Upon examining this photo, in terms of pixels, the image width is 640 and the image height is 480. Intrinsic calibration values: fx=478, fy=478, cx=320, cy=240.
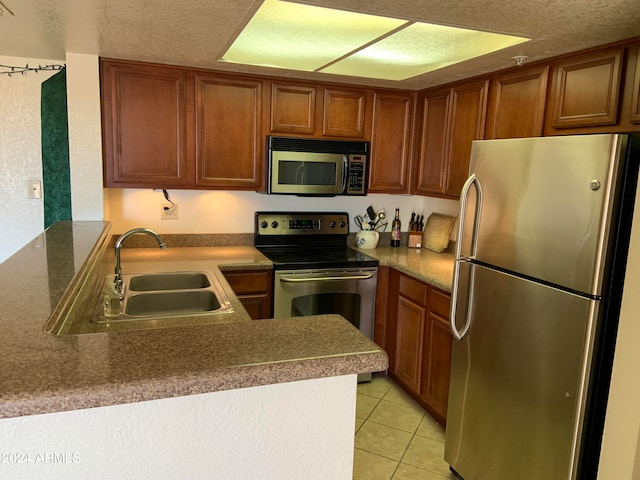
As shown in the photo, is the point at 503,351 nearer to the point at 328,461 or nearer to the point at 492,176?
the point at 492,176

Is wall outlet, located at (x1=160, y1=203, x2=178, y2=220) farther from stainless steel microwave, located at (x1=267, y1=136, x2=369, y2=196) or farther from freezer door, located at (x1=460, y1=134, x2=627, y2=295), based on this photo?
freezer door, located at (x1=460, y1=134, x2=627, y2=295)

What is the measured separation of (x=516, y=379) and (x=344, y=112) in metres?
2.06

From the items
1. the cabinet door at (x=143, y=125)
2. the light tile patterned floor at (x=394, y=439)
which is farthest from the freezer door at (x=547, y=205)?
the cabinet door at (x=143, y=125)

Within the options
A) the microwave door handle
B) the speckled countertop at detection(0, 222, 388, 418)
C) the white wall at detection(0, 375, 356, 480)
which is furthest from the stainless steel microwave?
the white wall at detection(0, 375, 356, 480)

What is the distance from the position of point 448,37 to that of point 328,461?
197cm

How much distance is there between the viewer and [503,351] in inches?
79.6

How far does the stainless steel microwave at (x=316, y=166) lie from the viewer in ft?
10.2

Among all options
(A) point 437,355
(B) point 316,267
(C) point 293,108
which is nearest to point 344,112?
(C) point 293,108

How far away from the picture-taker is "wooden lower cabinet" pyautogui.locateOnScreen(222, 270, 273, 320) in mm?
2922

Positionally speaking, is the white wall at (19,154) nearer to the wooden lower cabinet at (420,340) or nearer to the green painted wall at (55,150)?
the green painted wall at (55,150)

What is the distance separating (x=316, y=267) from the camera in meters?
3.05

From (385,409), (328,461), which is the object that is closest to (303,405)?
(328,461)

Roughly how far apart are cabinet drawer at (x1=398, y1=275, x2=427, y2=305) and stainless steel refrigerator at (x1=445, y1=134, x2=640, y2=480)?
60cm

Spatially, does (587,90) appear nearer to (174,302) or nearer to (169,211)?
(174,302)
